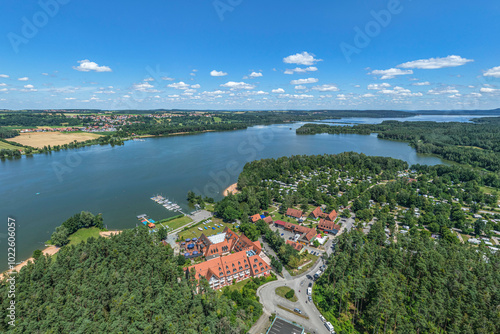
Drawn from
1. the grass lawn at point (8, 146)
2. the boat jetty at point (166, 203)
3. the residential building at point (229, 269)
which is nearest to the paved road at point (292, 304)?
the residential building at point (229, 269)

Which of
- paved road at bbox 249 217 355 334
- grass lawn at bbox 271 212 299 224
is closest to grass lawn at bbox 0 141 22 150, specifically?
grass lawn at bbox 271 212 299 224

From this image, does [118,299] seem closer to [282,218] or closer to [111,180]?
[282,218]

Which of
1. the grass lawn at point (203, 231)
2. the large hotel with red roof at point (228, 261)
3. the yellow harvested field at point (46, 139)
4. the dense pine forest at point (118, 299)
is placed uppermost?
the yellow harvested field at point (46, 139)

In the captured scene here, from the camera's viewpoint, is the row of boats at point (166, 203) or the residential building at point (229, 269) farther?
the row of boats at point (166, 203)

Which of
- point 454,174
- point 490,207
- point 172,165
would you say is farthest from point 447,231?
point 172,165

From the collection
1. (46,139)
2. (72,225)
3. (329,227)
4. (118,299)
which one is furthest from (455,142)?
(46,139)

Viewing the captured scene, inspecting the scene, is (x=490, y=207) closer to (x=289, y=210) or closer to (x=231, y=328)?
(x=289, y=210)

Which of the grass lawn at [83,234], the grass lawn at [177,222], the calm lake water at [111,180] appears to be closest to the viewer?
the grass lawn at [83,234]

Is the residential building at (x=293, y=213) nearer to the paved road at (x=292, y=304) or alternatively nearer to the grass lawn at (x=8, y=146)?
the paved road at (x=292, y=304)
